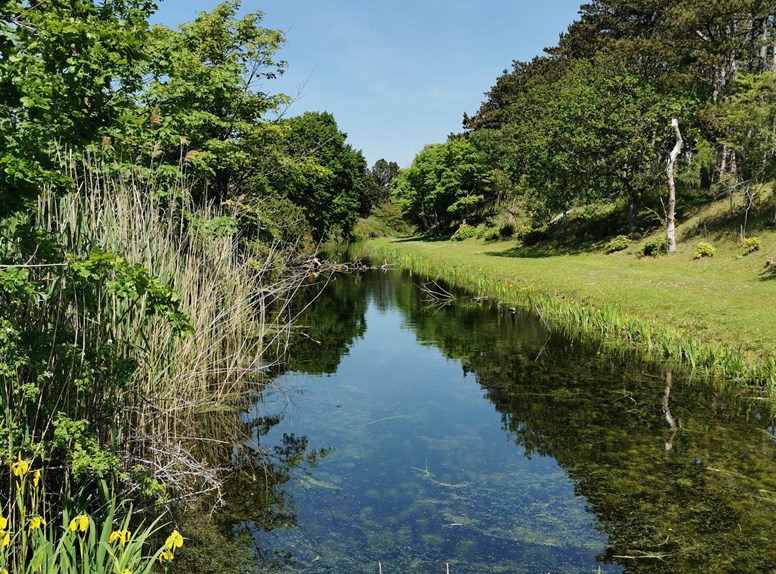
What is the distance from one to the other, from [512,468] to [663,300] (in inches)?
440

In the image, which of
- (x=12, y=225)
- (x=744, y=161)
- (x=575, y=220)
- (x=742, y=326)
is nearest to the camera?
(x=12, y=225)

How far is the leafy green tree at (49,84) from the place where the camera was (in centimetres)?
443

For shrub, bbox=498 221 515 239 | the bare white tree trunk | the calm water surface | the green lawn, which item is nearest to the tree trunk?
the calm water surface

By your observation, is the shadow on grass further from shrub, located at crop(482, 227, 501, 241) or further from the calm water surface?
the calm water surface

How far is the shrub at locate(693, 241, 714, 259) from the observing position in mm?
26109

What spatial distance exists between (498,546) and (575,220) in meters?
38.1

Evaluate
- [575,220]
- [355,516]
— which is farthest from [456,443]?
[575,220]

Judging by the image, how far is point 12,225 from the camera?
5352 mm

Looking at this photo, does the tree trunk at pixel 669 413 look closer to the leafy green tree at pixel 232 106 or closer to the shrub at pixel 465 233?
the leafy green tree at pixel 232 106

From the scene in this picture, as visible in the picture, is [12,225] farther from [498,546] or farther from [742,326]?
[742,326]

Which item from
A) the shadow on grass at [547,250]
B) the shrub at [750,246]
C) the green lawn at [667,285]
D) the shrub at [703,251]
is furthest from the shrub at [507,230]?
the shrub at [750,246]

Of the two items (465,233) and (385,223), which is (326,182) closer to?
(465,233)

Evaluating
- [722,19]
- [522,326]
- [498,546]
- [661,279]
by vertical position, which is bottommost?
[498,546]

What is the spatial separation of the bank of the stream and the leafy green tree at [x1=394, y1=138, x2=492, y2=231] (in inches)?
1300
